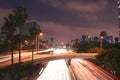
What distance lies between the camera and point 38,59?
4813 inches

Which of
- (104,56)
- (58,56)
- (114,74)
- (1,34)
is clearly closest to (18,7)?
(1,34)

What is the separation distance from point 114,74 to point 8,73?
135ft

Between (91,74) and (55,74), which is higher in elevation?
(91,74)

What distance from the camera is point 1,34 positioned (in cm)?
17188

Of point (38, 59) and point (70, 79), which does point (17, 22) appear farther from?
point (70, 79)

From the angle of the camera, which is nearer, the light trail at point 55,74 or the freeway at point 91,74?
the freeway at point 91,74

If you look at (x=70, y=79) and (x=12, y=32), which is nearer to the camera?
(x=70, y=79)

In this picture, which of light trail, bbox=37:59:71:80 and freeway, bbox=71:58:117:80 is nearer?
freeway, bbox=71:58:117:80

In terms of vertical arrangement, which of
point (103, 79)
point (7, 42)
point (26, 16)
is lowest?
point (103, 79)

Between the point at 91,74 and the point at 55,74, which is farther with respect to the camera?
the point at 55,74

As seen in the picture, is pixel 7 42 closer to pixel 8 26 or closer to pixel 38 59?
pixel 8 26

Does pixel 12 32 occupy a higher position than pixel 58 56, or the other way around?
pixel 12 32

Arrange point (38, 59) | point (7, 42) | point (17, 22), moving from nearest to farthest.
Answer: point (38, 59)
point (17, 22)
point (7, 42)

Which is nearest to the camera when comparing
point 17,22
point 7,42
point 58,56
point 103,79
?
point 103,79
